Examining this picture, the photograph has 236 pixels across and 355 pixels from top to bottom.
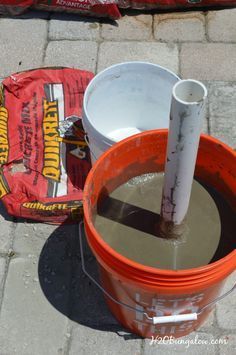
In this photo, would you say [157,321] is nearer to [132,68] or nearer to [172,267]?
[172,267]

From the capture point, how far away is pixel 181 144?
5.59ft

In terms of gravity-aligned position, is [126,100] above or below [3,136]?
above

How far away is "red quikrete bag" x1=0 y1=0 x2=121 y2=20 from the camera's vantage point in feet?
11.1

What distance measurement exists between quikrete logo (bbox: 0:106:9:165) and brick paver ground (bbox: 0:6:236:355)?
12.0 inches

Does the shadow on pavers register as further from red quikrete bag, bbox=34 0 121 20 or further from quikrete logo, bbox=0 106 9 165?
red quikrete bag, bbox=34 0 121 20

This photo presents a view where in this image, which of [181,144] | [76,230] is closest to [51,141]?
[76,230]

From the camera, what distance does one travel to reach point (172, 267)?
1960 millimetres

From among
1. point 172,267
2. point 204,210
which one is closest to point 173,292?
point 172,267

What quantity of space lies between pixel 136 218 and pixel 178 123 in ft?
1.94

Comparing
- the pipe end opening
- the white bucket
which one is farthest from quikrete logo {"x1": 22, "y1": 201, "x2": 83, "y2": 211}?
the pipe end opening

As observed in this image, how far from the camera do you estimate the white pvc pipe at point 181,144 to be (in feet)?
5.24

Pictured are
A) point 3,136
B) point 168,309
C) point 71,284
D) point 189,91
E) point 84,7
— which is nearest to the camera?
point 189,91

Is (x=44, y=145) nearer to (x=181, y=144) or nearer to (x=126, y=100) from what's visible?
(x=126, y=100)

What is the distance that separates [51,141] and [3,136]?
25 cm
